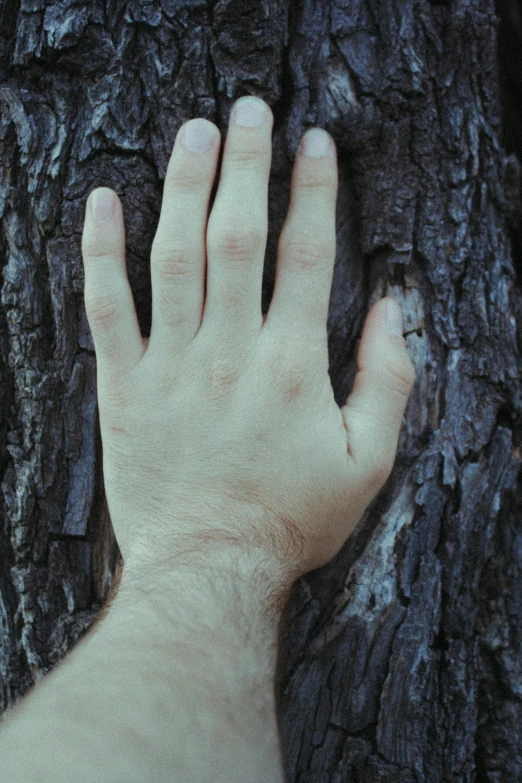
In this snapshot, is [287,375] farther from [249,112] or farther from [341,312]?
[249,112]

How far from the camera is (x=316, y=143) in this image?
1481 millimetres

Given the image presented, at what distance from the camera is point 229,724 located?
123 centimetres

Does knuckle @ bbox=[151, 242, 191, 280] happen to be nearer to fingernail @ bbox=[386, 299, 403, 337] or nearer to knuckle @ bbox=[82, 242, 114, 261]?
knuckle @ bbox=[82, 242, 114, 261]

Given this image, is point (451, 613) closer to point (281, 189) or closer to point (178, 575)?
point (178, 575)

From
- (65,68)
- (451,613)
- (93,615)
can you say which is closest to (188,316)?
(65,68)

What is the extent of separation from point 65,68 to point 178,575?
3.94 ft

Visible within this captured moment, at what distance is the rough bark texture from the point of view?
1.49m

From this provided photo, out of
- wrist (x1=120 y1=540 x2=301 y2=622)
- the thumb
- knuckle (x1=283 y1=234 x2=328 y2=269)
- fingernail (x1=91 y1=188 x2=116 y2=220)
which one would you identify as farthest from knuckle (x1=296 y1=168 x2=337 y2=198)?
wrist (x1=120 y1=540 x2=301 y2=622)

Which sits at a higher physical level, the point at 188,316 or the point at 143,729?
the point at 188,316

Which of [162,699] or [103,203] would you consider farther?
[103,203]

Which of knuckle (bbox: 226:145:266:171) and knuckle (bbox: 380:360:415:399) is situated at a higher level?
knuckle (bbox: 226:145:266:171)

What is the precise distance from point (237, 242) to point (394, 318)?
1.52 feet

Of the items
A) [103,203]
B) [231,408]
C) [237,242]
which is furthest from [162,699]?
[103,203]

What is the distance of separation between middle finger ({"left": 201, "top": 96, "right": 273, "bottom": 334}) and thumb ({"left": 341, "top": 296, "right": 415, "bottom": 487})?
33 centimetres
